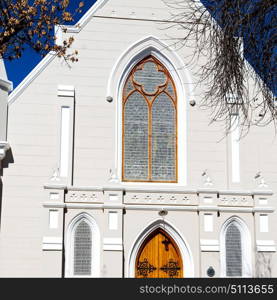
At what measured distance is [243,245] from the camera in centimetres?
2014

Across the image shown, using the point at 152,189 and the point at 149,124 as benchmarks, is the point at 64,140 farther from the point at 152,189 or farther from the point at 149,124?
the point at 152,189

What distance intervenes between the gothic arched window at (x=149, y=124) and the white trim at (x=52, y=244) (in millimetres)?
3282

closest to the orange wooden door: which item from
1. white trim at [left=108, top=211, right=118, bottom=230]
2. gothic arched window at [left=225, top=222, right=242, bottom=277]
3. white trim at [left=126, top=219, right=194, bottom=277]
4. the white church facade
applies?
the white church facade

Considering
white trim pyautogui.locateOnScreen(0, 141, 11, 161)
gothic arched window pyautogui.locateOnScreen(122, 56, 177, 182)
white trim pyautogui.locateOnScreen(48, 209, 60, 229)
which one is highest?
gothic arched window pyautogui.locateOnScreen(122, 56, 177, 182)

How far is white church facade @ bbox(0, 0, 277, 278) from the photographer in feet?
63.9

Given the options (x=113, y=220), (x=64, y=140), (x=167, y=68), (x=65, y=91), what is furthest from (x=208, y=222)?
(x=65, y=91)

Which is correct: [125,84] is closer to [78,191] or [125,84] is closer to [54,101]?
[54,101]

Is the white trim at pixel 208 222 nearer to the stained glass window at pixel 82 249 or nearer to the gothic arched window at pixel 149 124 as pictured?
the gothic arched window at pixel 149 124

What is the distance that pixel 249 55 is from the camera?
45.2 ft

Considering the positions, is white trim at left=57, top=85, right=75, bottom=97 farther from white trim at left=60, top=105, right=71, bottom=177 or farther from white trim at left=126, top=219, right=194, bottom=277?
white trim at left=126, top=219, right=194, bottom=277

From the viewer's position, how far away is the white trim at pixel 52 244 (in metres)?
18.9

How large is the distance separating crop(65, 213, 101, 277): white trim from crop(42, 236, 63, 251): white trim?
348mm

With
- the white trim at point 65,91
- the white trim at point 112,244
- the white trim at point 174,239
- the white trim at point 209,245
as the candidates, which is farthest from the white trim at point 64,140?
the white trim at point 209,245
